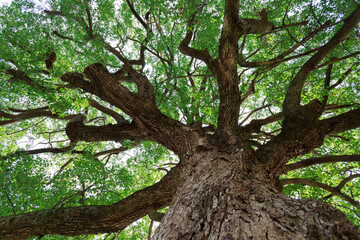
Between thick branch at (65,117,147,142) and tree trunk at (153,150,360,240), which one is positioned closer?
tree trunk at (153,150,360,240)

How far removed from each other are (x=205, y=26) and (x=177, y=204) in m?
5.37

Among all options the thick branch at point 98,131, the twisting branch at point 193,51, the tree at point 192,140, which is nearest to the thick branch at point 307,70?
the tree at point 192,140

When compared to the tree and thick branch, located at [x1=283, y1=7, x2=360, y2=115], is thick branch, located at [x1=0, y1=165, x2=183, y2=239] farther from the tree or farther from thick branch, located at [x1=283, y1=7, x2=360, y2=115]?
thick branch, located at [x1=283, y1=7, x2=360, y2=115]

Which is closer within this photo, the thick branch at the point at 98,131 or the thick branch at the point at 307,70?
the thick branch at the point at 307,70

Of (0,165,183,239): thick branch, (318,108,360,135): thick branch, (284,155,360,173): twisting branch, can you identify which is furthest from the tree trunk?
(318,108,360,135): thick branch

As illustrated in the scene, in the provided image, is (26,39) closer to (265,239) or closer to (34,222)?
(34,222)

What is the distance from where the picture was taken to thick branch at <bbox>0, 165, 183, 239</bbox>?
117 inches

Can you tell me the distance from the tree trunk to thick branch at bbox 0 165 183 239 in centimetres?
88

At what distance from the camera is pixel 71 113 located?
18.1 feet

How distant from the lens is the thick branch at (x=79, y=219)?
2979 mm

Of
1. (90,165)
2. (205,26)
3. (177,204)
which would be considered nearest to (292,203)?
(177,204)

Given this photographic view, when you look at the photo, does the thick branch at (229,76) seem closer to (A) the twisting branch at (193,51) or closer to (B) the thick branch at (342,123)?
(A) the twisting branch at (193,51)

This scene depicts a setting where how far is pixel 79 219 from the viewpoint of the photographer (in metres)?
3.07

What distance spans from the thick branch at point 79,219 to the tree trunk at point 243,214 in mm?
880
